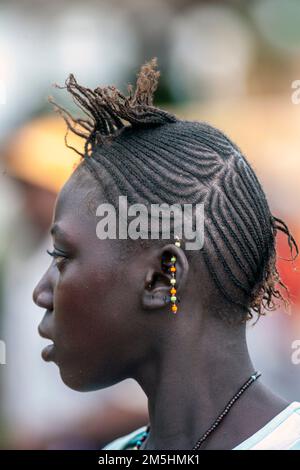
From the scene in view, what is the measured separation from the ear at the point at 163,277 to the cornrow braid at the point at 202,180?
0.08 m

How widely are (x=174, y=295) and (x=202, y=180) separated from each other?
37 cm

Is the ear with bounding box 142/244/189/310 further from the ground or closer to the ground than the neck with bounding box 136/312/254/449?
further from the ground

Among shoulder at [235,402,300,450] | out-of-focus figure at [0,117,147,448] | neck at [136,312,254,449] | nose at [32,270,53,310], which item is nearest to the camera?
shoulder at [235,402,300,450]

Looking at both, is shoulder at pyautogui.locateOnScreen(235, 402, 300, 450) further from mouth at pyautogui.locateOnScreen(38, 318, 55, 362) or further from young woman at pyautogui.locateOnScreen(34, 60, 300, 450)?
mouth at pyautogui.locateOnScreen(38, 318, 55, 362)

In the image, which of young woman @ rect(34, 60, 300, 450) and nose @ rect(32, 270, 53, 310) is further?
nose @ rect(32, 270, 53, 310)

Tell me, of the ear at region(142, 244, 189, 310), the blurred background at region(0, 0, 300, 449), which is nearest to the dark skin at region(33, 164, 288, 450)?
the ear at region(142, 244, 189, 310)

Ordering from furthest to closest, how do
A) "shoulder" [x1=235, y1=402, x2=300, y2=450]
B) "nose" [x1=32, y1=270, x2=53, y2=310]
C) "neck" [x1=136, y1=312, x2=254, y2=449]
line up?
"nose" [x1=32, y1=270, x2=53, y2=310], "neck" [x1=136, y1=312, x2=254, y2=449], "shoulder" [x1=235, y1=402, x2=300, y2=450]

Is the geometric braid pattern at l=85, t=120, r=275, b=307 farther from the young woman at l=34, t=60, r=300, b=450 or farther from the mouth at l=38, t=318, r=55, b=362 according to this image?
the mouth at l=38, t=318, r=55, b=362

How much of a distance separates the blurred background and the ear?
6.87 ft

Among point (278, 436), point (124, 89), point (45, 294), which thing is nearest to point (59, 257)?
point (45, 294)

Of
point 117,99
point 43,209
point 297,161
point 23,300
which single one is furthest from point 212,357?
point 297,161

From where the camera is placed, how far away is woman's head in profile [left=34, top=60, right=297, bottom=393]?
2.37 metres
